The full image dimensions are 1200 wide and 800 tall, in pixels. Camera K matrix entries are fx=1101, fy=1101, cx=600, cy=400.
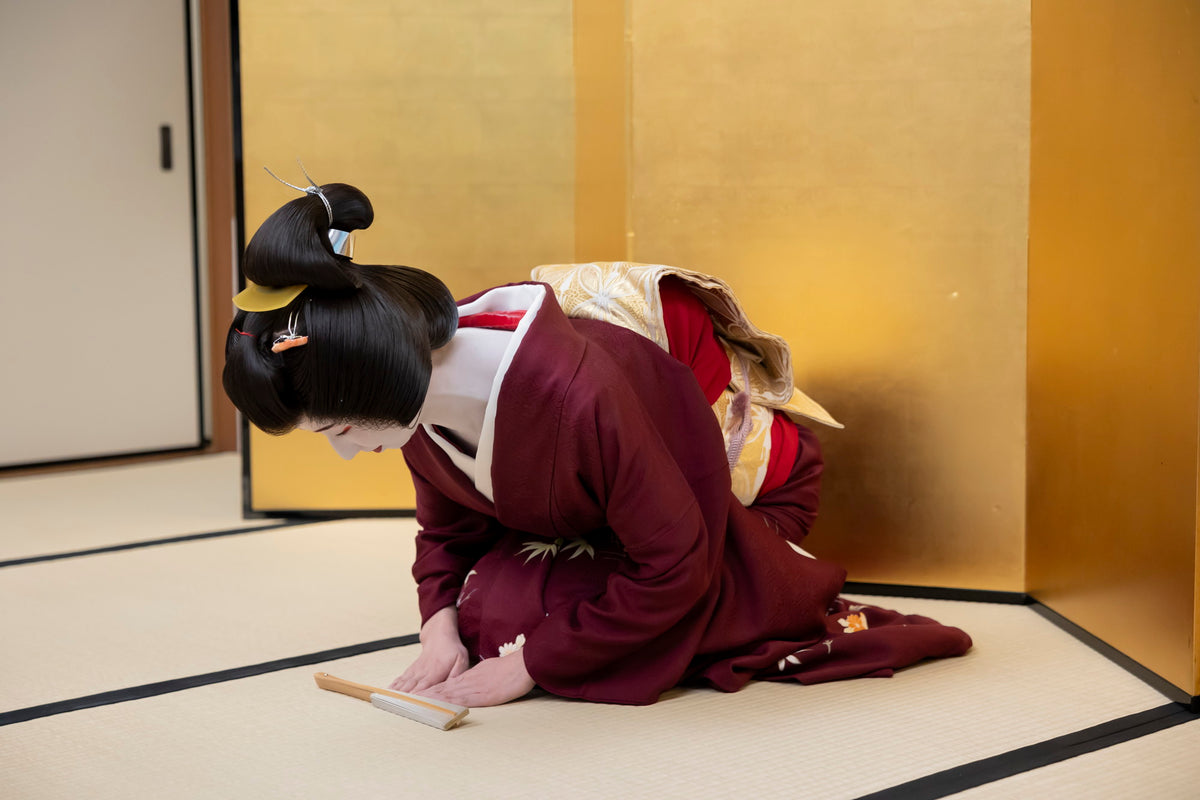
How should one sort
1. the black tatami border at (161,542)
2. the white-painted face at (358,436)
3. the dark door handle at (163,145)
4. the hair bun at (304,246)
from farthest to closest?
the dark door handle at (163,145) < the black tatami border at (161,542) < the white-painted face at (358,436) < the hair bun at (304,246)

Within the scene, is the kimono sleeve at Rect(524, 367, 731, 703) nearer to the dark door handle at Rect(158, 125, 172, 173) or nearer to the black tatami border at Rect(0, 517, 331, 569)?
the black tatami border at Rect(0, 517, 331, 569)

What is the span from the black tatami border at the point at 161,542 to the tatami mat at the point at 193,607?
4 cm

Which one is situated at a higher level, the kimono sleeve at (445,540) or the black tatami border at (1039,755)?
the kimono sleeve at (445,540)

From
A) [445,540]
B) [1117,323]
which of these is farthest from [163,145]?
[1117,323]

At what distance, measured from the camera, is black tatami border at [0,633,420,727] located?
1.58 meters

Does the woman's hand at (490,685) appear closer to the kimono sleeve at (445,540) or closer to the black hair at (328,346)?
the kimono sleeve at (445,540)

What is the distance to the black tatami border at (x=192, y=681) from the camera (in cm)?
158

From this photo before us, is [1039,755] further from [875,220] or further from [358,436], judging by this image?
[875,220]

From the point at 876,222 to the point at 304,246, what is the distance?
122 centimetres

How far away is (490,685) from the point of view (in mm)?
1550

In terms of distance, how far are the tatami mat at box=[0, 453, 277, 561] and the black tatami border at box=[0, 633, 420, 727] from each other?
3.61 ft

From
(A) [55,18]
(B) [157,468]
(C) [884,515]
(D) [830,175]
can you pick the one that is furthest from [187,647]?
(A) [55,18]

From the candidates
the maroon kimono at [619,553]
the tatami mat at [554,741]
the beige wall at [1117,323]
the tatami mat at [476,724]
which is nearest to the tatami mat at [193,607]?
the tatami mat at [476,724]

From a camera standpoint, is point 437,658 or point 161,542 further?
point 161,542
